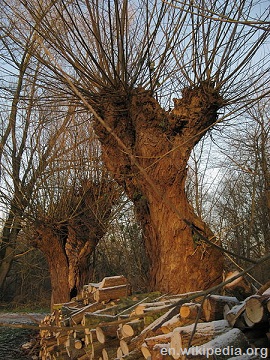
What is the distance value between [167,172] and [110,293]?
2017 millimetres

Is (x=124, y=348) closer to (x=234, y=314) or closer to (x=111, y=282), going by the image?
(x=234, y=314)

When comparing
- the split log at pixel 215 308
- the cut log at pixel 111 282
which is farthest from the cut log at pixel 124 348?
the cut log at pixel 111 282

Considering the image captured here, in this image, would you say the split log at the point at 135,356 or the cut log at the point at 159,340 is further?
the split log at the point at 135,356

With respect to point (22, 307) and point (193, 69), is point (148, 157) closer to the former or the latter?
point (193, 69)

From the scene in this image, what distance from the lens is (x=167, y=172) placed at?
4.75 m

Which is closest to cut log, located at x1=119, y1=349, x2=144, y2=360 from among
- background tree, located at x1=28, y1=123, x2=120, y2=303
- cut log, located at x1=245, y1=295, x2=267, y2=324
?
cut log, located at x1=245, y1=295, x2=267, y2=324

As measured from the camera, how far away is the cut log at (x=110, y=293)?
5.48 meters

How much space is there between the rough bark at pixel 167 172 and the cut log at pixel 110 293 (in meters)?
0.80

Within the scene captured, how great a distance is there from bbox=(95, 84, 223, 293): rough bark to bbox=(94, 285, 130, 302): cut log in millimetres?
798

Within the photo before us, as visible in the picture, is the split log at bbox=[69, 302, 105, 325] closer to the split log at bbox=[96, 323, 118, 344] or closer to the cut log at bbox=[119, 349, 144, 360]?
the split log at bbox=[96, 323, 118, 344]

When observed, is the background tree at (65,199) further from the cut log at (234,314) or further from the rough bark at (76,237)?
the cut log at (234,314)

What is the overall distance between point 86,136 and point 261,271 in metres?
7.30

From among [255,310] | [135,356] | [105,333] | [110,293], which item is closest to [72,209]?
[110,293]

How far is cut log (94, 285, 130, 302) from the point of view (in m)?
5.48
